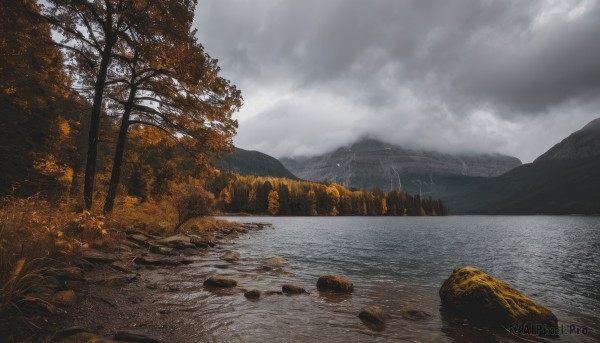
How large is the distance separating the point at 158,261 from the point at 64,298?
7.32 m

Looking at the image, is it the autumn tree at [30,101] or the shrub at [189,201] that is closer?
the autumn tree at [30,101]

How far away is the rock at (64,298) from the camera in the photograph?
6039 millimetres

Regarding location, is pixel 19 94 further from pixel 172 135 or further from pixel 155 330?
pixel 155 330

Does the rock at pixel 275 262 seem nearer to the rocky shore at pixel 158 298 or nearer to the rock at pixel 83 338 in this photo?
the rocky shore at pixel 158 298

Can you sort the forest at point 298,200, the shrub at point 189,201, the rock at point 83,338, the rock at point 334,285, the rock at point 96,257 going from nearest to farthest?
the rock at point 83,338 → the rock at point 96,257 → the rock at point 334,285 → the shrub at point 189,201 → the forest at point 298,200

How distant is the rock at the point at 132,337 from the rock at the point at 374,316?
5.64 metres

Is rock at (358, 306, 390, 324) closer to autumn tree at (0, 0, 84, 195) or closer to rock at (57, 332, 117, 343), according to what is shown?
rock at (57, 332, 117, 343)

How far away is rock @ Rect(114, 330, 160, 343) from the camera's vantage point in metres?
5.58

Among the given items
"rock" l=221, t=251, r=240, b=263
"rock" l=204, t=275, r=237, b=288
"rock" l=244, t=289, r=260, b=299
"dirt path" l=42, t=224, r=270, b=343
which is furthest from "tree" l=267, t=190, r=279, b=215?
"rock" l=244, t=289, r=260, b=299

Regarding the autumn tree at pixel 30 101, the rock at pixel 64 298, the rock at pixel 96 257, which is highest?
the autumn tree at pixel 30 101

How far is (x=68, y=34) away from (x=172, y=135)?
5.73 m

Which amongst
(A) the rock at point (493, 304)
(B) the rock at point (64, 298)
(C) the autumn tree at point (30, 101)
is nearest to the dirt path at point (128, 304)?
(B) the rock at point (64, 298)

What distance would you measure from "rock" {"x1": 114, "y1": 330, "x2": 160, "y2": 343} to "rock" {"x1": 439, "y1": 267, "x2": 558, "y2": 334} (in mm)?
9359

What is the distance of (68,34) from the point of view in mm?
12688
